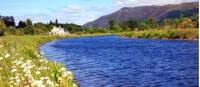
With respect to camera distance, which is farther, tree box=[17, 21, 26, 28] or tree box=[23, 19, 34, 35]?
tree box=[17, 21, 26, 28]

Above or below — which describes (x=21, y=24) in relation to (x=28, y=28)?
above

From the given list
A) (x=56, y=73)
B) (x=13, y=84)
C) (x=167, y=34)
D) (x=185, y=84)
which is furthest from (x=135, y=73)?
(x=167, y=34)

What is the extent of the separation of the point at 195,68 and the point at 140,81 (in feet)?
25.9

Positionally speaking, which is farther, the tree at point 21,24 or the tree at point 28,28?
the tree at point 21,24

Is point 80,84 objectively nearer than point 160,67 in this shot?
Yes

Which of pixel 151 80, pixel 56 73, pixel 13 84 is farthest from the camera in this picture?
pixel 151 80

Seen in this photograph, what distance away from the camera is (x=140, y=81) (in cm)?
2847

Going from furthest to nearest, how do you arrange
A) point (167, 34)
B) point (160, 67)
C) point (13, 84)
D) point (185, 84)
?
point (167, 34) → point (160, 67) → point (185, 84) → point (13, 84)

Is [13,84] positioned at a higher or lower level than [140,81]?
higher

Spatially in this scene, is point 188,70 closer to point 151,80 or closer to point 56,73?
point 151,80

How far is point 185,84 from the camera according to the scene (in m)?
26.9

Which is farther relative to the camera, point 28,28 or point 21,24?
point 21,24

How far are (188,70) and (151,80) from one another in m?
5.95

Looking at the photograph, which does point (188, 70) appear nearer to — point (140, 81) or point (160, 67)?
point (160, 67)
